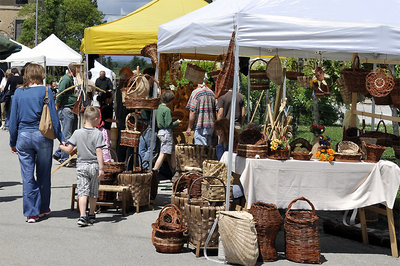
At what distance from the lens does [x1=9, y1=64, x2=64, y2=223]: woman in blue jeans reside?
7.69 m

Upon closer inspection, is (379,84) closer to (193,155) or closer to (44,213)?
(193,155)

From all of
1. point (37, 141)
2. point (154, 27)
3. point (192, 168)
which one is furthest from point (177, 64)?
point (37, 141)

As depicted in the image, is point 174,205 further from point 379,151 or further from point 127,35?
point 127,35

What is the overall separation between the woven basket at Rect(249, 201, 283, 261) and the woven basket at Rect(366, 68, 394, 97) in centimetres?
216

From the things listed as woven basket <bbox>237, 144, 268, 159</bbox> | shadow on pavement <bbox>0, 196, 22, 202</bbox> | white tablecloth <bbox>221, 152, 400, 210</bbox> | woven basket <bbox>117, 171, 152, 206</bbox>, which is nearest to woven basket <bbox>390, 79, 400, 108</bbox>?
white tablecloth <bbox>221, 152, 400, 210</bbox>

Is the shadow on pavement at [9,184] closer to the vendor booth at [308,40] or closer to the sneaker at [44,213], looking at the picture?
the sneaker at [44,213]

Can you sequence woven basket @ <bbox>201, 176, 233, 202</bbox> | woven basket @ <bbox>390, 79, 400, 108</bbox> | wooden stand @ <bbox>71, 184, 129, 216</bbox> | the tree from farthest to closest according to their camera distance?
the tree, wooden stand @ <bbox>71, 184, 129, 216</bbox>, woven basket @ <bbox>390, 79, 400, 108</bbox>, woven basket @ <bbox>201, 176, 233, 202</bbox>

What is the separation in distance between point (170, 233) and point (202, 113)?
13.3 feet

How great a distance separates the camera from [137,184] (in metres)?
8.57

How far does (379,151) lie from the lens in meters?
7.03

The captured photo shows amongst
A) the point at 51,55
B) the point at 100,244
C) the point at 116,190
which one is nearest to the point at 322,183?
the point at 100,244

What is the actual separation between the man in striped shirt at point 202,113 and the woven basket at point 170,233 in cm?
360

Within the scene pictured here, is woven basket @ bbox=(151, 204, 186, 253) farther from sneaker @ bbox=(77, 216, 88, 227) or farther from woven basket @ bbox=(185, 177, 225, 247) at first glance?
sneaker @ bbox=(77, 216, 88, 227)

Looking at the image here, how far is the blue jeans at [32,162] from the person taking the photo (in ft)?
25.3
